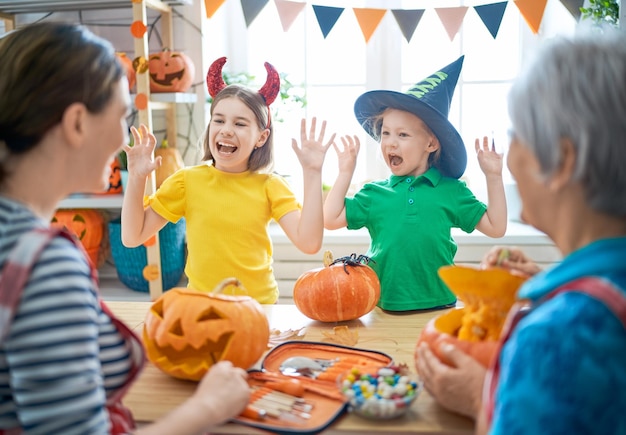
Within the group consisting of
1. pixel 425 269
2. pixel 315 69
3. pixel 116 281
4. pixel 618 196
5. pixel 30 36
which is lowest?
pixel 116 281

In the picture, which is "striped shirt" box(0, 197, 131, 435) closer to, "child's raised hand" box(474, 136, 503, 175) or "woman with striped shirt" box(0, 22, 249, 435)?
"woman with striped shirt" box(0, 22, 249, 435)

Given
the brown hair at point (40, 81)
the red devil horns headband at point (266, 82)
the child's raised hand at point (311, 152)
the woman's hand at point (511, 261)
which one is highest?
the red devil horns headband at point (266, 82)

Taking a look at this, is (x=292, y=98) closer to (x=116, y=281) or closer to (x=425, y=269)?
(x=116, y=281)

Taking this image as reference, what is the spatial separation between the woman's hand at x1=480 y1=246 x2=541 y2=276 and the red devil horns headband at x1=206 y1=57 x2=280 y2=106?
3.14ft

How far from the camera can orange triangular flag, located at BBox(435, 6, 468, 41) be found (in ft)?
9.66

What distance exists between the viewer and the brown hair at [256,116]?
1884 millimetres

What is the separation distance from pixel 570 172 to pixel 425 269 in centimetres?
97

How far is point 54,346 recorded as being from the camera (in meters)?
0.76

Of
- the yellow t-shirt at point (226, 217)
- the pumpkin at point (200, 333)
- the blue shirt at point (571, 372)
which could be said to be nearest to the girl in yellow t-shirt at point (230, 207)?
the yellow t-shirt at point (226, 217)

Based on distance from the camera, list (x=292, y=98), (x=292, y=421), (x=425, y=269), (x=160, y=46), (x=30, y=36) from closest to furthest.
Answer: (x=30, y=36) < (x=292, y=421) < (x=425, y=269) < (x=160, y=46) < (x=292, y=98)

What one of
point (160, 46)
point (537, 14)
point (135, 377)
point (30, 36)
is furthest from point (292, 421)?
point (160, 46)

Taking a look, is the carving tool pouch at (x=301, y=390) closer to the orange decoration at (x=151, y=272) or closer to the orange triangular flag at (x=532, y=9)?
the orange decoration at (x=151, y=272)

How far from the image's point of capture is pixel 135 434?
0.89m

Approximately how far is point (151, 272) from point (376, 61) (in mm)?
1626
